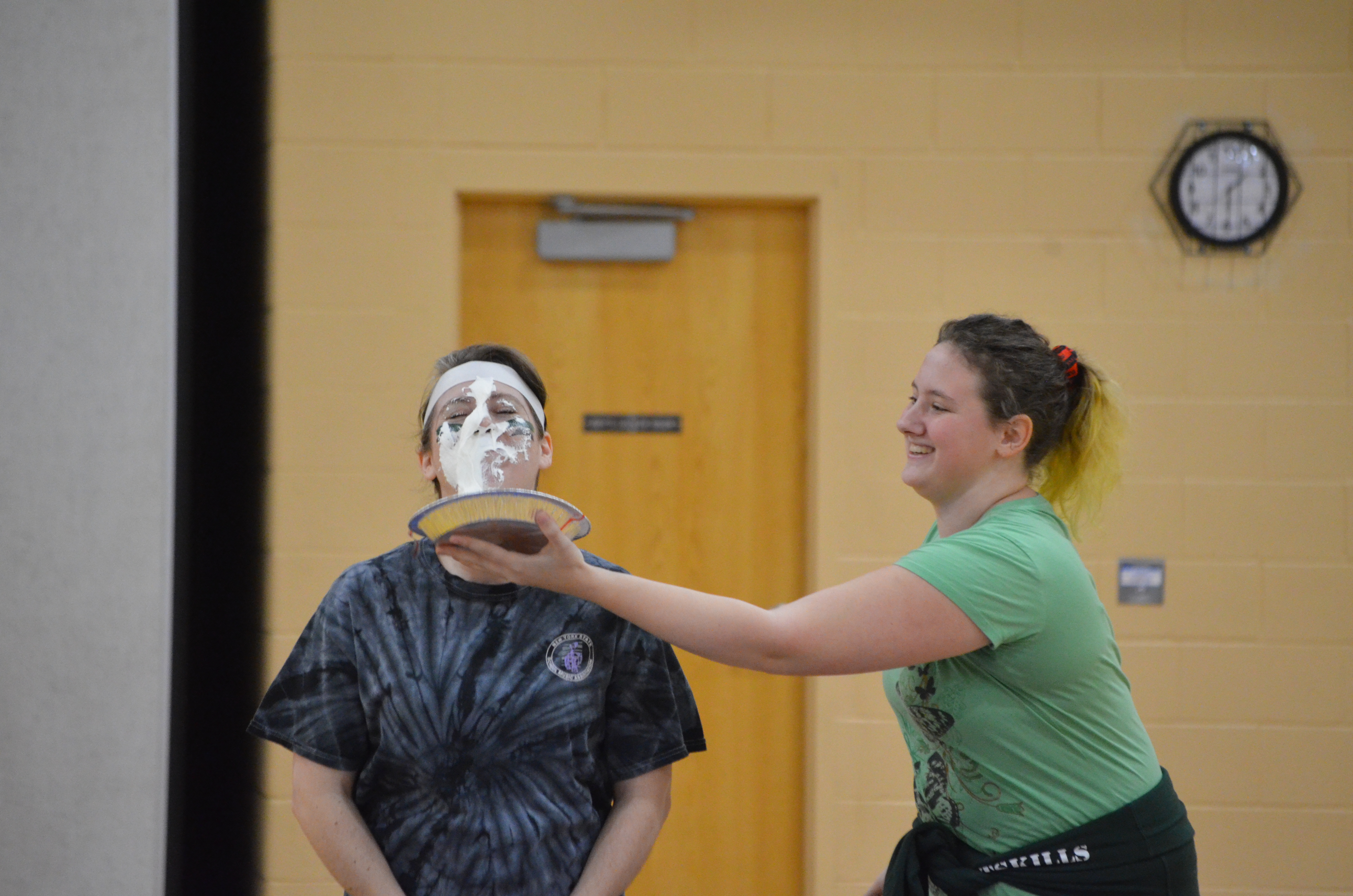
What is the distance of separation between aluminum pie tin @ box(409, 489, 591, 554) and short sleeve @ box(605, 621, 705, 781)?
0.85 feet

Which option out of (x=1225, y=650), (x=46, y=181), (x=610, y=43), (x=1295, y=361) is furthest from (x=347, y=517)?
(x=1295, y=361)

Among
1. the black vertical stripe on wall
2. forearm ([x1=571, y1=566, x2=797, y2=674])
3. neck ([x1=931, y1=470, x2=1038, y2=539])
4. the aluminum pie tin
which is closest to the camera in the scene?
the aluminum pie tin

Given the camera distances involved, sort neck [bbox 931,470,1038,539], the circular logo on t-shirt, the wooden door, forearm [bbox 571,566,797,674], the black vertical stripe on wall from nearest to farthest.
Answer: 1. forearm [bbox 571,566,797,674]
2. the circular logo on t-shirt
3. neck [bbox 931,470,1038,539]
4. the black vertical stripe on wall
5. the wooden door

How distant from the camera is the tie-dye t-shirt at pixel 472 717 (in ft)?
3.96

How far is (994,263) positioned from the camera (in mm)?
2545

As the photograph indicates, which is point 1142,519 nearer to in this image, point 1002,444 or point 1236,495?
point 1236,495

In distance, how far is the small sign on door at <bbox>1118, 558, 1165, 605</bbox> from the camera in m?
2.54

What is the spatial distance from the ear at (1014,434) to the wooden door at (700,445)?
1.31 m

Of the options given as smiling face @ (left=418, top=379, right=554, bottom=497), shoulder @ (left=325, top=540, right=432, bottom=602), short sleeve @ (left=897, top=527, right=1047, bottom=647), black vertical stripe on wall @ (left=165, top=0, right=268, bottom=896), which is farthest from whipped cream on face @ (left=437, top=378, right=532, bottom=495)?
black vertical stripe on wall @ (left=165, top=0, right=268, bottom=896)

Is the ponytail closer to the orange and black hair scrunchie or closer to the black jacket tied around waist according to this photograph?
the orange and black hair scrunchie

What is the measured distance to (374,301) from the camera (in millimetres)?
2500

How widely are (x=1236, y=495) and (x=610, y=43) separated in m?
1.99

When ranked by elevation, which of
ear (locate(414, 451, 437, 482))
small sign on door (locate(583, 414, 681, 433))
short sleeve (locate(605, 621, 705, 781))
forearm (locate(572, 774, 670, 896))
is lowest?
forearm (locate(572, 774, 670, 896))

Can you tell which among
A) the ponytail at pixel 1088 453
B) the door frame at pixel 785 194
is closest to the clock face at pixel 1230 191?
the door frame at pixel 785 194
